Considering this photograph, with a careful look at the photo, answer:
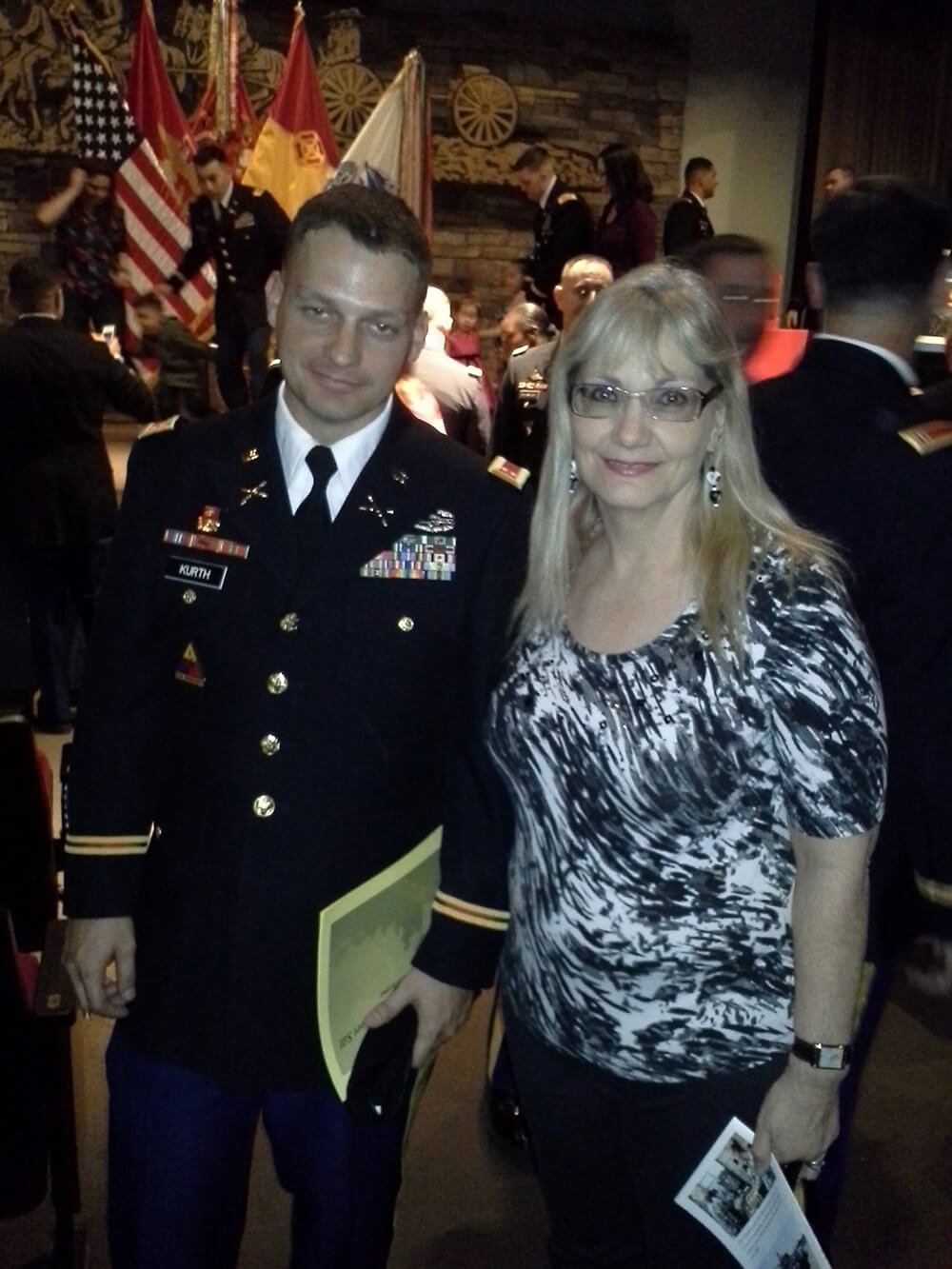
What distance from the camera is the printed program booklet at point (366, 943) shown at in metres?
1.36

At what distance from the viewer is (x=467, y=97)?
348 inches

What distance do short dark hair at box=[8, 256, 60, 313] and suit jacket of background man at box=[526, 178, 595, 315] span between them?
2.61 m

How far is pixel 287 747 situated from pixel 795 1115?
64cm

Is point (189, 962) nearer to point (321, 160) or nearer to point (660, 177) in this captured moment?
point (321, 160)

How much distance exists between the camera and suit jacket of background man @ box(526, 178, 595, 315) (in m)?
5.83

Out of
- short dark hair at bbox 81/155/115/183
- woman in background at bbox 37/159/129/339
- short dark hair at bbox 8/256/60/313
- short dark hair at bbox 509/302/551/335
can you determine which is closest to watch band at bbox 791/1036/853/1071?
short dark hair at bbox 8/256/60/313

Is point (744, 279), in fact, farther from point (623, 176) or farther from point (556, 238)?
point (556, 238)

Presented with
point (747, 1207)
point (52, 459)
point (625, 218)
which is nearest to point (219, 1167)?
point (747, 1207)

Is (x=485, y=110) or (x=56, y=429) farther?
(x=485, y=110)

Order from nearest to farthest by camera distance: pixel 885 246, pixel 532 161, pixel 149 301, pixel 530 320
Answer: pixel 885 246 → pixel 530 320 → pixel 532 161 → pixel 149 301

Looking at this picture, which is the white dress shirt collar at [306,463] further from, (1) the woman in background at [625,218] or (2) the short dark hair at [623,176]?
(2) the short dark hair at [623,176]

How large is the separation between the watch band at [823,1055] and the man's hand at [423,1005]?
0.39 metres

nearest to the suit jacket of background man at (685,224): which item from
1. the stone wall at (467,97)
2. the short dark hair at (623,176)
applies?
the short dark hair at (623,176)

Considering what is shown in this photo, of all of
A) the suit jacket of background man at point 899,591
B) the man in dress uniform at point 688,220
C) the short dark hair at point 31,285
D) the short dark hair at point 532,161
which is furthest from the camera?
the man in dress uniform at point 688,220
